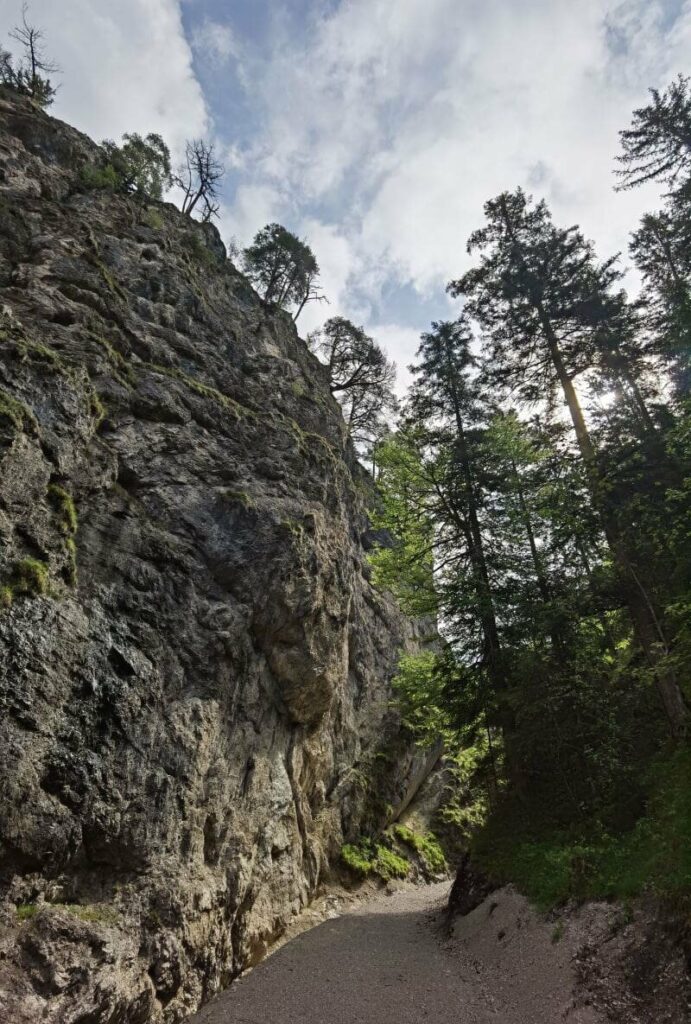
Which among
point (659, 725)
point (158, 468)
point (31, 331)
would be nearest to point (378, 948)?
point (659, 725)

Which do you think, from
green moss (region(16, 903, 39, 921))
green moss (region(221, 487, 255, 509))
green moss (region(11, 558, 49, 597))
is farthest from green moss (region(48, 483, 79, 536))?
green moss (region(16, 903, 39, 921))

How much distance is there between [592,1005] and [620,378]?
16873 mm

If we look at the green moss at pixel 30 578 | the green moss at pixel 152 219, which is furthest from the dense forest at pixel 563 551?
the green moss at pixel 152 219

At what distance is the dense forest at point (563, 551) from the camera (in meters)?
10.4

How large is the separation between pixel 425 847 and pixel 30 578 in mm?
20881

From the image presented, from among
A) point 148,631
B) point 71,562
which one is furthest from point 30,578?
point 148,631

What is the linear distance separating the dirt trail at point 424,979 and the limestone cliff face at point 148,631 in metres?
0.94

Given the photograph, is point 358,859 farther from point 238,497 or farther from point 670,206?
point 670,206

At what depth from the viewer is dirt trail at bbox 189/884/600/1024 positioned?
7.56 metres

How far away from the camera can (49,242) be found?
1619 cm

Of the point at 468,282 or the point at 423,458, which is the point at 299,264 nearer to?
the point at 468,282

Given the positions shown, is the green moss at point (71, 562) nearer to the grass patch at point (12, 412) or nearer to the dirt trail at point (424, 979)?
the grass patch at point (12, 412)

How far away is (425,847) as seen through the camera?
2227cm

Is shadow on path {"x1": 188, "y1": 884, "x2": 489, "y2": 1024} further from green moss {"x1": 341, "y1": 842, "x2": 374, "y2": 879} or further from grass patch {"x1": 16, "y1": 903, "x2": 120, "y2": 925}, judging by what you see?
green moss {"x1": 341, "y1": 842, "x2": 374, "y2": 879}
